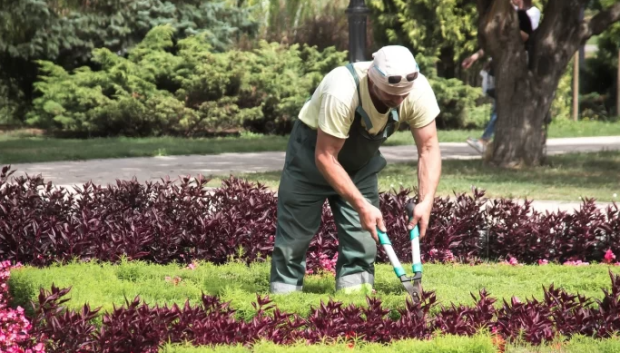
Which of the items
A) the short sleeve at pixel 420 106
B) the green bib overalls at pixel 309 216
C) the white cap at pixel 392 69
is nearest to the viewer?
the white cap at pixel 392 69

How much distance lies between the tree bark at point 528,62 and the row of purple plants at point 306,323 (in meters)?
7.90

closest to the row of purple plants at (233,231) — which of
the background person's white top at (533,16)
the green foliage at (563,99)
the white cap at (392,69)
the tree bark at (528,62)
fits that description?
the white cap at (392,69)

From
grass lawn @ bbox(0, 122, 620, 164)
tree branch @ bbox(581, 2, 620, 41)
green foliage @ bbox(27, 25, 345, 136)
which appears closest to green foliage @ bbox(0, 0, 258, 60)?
green foliage @ bbox(27, 25, 345, 136)

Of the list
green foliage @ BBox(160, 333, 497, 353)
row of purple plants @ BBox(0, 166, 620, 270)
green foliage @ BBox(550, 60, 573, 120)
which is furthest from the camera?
green foliage @ BBox(550, 60, 573, 120)

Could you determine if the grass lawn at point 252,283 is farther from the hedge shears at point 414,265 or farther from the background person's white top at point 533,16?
the background person's white top at point 533,16

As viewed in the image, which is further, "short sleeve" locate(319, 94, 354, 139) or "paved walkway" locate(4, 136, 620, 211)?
"paved walkway" locate(4, 136, 620, 211)

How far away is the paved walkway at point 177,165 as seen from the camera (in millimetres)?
12664

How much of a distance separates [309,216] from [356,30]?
722 cm

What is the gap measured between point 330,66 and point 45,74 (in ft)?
19.5

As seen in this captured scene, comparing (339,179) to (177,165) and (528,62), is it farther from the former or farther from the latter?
(177,165)

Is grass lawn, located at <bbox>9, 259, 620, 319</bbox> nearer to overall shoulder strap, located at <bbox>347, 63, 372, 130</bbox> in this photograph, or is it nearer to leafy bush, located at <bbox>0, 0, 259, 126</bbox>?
overall shoulder strap, located at <bbox>347, 63, 372, 130</bbox>

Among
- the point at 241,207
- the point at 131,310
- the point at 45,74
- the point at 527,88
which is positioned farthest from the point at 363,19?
the point at 45,74

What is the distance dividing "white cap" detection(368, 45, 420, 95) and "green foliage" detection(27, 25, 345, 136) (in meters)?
14.0

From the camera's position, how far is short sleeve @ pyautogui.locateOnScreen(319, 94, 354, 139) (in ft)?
16.7
